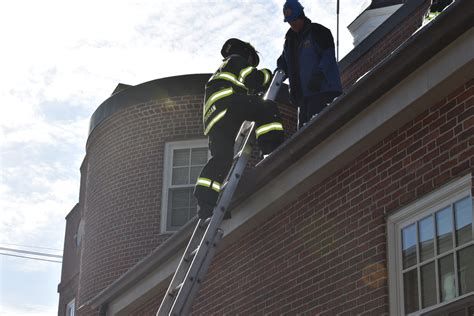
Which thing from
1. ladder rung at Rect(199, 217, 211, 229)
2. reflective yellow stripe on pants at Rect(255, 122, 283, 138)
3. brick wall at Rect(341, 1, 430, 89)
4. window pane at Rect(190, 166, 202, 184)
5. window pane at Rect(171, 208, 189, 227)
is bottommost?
ladder rung at Rect(199, 217, 211, 229)

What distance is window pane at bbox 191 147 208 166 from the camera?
1669cm

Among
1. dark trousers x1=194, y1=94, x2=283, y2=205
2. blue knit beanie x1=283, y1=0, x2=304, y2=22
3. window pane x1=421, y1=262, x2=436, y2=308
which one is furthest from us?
blue knit beanie x1=283, y1=0, x2=304, y2=22

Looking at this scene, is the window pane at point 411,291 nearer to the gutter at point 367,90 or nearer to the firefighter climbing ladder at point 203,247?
the gutter at point 367,90

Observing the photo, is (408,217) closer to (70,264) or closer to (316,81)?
(316,81)

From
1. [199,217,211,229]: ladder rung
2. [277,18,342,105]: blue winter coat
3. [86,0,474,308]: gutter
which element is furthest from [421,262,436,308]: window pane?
[277,18,342,105]: blue winter coat

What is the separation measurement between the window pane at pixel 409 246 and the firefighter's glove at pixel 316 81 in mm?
2756

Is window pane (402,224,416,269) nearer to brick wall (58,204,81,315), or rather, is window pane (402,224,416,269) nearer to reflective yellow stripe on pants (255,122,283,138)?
reflective yellow stripe on pants (255,122,283,138)

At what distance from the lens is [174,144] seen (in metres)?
17.1

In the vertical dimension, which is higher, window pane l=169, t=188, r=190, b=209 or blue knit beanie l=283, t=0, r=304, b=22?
window pane l=169, t=188, r=190, b=209

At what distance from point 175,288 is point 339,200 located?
5.92 feet

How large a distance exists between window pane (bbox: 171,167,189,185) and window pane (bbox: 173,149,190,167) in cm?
10

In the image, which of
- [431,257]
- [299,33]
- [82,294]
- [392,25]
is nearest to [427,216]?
[431,257]

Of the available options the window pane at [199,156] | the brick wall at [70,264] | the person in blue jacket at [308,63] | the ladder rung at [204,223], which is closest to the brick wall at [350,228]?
the ladder rung at [204,223]

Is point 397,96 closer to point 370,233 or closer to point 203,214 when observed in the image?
point 370,233
